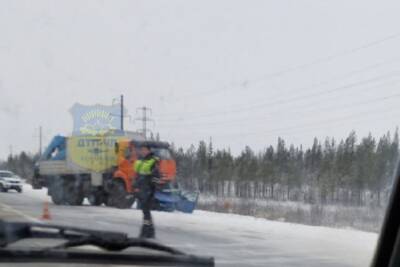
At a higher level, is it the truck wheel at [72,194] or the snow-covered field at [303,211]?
the truck wheel at [72,194]

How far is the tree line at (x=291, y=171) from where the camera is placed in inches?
192

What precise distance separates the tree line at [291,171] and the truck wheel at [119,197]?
1.54 feet

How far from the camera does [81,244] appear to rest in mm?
3910

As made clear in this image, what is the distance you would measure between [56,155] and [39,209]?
519 millimetres

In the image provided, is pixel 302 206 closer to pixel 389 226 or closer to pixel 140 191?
pixel 140 191

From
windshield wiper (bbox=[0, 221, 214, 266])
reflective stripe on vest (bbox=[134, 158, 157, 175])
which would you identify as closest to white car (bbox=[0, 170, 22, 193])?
reflective stripe on vest (bbox=[134, 158, 157, 175])

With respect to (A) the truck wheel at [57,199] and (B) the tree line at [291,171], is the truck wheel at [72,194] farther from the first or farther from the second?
(B) the tree line at [291,171]

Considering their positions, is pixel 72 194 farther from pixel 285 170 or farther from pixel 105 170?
pixel 285 170

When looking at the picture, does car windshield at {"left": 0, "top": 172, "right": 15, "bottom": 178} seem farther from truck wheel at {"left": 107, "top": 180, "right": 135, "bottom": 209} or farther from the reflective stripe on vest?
the reflective stripe on vest

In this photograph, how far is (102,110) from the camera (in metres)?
4.79

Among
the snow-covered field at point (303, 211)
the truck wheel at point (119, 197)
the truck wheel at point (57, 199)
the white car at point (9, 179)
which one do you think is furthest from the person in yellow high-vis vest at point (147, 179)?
the white car at point (9, 179)

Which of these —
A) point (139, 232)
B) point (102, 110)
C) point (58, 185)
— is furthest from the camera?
point (58, 185)

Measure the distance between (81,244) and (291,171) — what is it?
2.37 metres

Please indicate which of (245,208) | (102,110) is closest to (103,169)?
(102,110)
